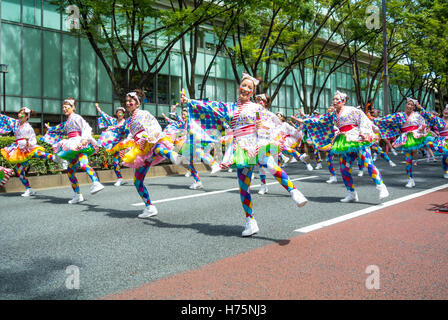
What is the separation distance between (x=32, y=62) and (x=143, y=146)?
18.2 metres

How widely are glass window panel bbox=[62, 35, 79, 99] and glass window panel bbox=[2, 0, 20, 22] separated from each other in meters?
2.53

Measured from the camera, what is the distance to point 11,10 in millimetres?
20531

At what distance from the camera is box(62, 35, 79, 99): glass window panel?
22.7 metres

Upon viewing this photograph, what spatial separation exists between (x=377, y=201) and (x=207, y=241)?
419 centimetres

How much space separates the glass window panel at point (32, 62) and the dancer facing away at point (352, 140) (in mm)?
18292

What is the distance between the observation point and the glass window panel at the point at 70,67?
22656mm

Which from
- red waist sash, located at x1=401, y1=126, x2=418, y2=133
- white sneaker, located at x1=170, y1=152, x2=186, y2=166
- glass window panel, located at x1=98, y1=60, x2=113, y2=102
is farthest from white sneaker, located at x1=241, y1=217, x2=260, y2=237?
glass window panel, located at x1=98, y1=60, x2=113, y2=102

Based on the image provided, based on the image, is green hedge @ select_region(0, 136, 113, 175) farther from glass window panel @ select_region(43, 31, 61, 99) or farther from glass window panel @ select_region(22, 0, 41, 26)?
glass window panel @ select_region(22, 0, 41, 26)

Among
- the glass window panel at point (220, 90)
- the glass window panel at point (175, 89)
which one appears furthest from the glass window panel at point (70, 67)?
the glass window panel at point (220, 90)

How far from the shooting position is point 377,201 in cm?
777

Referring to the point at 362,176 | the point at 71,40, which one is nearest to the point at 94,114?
the point at 71,40
